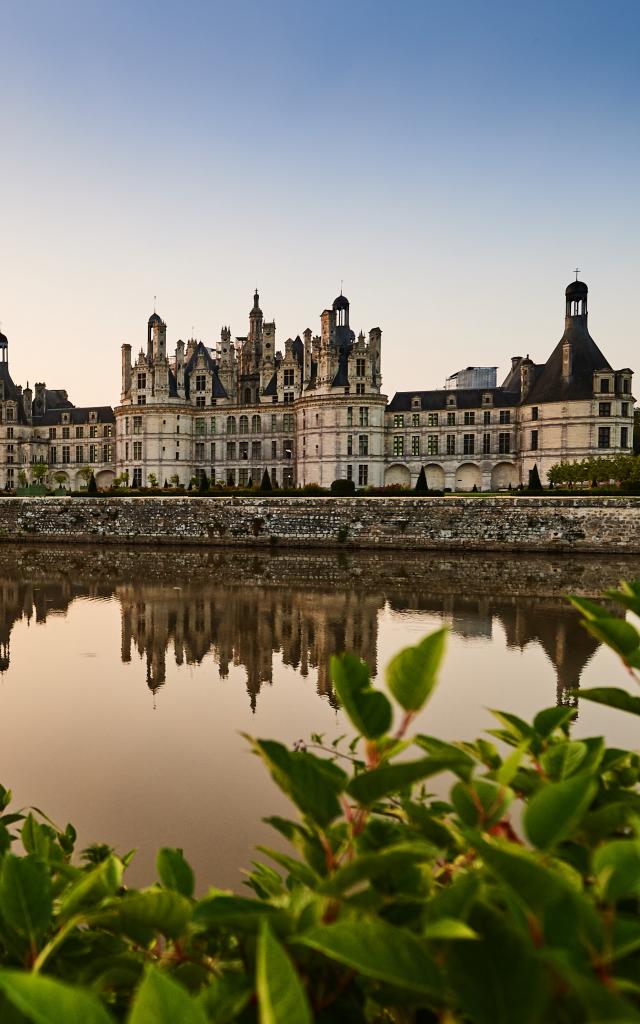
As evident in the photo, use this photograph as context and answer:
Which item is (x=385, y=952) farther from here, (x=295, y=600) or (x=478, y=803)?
(x=295, y=600)

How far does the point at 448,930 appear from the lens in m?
0.88

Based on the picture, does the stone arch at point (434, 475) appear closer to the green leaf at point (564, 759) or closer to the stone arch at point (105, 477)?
the stone arch at point (105, 477)

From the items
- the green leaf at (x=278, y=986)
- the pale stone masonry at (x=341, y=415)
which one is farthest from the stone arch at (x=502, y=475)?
the green leaf at (x=278, y=986)

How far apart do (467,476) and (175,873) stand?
186ft

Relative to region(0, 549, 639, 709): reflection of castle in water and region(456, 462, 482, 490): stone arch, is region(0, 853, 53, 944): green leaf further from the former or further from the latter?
region(456, 462, 482, 490): stone arch

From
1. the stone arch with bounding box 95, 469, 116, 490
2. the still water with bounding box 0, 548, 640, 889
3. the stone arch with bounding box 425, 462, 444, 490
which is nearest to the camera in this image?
the still water with bounding box 0, 548, 640, 889

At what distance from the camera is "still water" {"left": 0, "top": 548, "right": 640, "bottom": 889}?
230 inches

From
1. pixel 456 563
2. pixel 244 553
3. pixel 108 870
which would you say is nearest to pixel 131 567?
pixel 244 553

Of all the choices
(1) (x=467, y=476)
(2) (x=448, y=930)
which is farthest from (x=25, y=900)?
(1) (x=467, y=476)

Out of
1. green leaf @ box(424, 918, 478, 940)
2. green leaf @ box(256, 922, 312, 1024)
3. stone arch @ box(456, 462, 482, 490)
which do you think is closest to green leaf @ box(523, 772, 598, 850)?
green leaf @ box(424, 918, 478, 940)

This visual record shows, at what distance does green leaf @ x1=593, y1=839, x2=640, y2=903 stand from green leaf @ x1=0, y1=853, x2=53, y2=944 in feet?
3.08

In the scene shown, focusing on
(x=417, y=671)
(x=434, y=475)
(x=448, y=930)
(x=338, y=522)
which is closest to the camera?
(x=448, y=930)

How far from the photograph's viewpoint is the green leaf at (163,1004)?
769 mm

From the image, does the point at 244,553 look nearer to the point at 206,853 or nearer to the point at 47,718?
the point at 47,718
